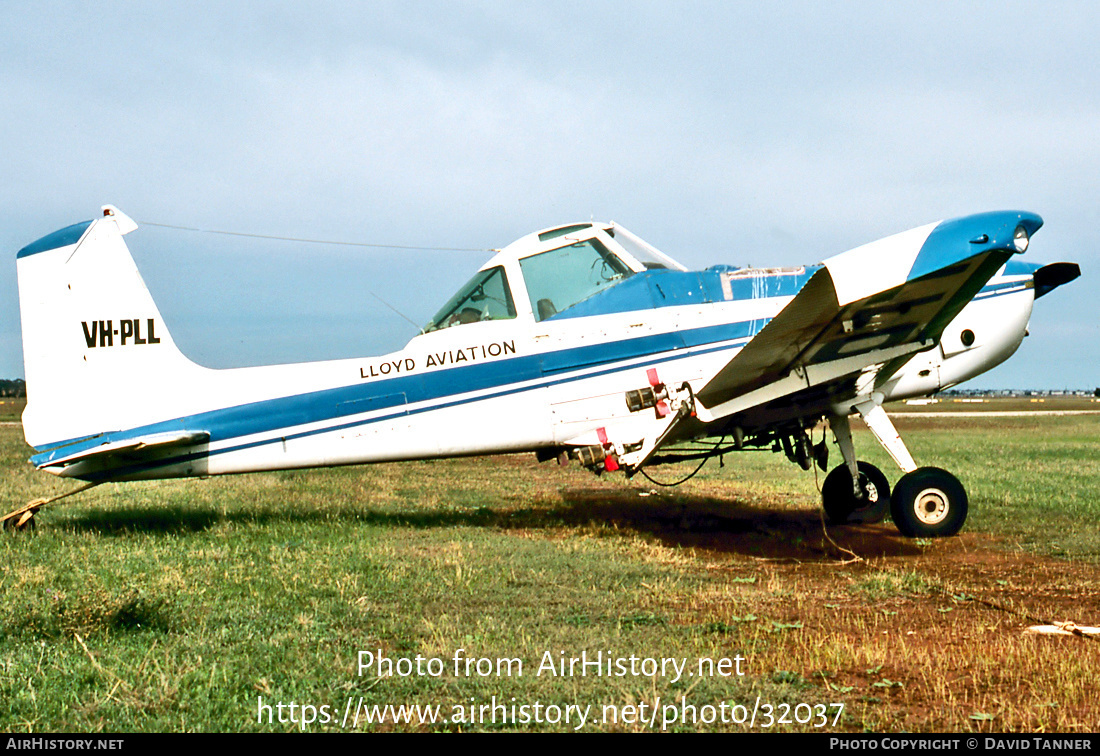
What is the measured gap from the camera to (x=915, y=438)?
27.4m

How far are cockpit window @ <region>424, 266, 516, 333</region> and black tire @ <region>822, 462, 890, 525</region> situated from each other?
4125 mm

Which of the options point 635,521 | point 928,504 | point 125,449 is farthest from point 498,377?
point 928,504

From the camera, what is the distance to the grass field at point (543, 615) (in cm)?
361

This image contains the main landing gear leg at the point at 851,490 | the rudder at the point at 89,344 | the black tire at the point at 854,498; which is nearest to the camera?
the rudder at the point at 89,344

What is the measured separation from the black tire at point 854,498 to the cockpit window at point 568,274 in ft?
11.2

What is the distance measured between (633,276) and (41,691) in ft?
20.1

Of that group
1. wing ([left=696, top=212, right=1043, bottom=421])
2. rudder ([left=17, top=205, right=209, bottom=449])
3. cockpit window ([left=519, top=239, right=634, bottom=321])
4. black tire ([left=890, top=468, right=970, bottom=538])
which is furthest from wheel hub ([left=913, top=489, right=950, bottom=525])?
rudder ([left=17, top=205, right=209, bottom=449])

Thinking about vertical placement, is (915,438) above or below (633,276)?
below

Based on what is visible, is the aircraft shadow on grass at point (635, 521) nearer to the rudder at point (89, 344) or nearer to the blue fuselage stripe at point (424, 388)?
the blue fuselage stripe at point (424, 388)

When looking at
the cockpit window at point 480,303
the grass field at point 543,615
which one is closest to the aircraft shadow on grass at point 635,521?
the grass field at point 543,615
